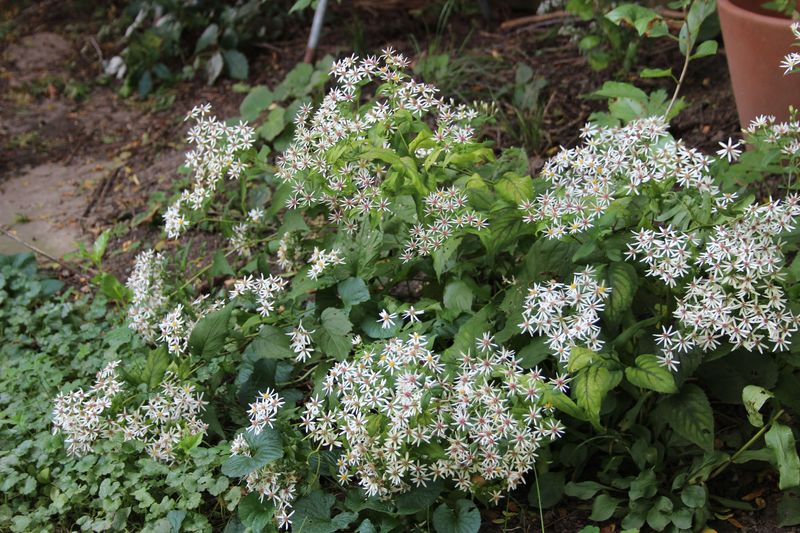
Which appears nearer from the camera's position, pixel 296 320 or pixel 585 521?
pixel 585 521

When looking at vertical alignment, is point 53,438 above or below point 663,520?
below

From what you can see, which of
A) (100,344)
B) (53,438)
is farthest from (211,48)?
(53,438)

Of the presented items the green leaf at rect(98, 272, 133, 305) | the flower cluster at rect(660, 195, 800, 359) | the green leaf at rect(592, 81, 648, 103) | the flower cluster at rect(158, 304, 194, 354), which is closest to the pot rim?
the green leaf at rect(592, 81, 648, 103)

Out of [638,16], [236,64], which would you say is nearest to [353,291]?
[638,16]

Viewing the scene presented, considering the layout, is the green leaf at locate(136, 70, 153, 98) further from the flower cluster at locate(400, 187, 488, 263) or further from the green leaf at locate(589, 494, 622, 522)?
the green leaf at locate(589, 494, 622, 522)

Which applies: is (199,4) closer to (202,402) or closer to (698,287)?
(202,402)

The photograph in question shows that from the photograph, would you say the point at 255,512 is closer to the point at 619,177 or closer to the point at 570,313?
the point at 570,313

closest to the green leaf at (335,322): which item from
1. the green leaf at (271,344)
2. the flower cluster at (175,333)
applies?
the green leaf at (271,344)
